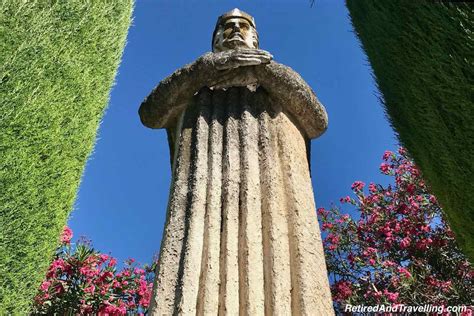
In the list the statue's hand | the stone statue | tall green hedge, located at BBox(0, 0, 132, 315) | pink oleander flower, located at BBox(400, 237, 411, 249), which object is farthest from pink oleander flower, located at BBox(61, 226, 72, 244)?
pink oleander flower, located at BBox(400, 237, 411, 249)

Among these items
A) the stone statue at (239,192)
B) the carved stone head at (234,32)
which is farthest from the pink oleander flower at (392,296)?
the carved stone head at (234,32)

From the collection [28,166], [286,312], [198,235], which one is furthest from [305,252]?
[28,166]

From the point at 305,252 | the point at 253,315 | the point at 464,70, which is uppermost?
the point at 464,70

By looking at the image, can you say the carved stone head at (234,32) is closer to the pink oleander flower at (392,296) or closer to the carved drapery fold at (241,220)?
the carved drapery fold at (241,220)

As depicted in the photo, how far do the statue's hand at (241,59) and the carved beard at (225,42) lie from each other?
2.65 ft

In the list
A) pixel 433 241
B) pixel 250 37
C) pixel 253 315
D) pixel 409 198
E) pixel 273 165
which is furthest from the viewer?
pixel 409 198

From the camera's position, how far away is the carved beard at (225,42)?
4129 millimetres

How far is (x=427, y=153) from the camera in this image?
3.32m

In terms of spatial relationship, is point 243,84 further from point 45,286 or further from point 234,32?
point 45,286

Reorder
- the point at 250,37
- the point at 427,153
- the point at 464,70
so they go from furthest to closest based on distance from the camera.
A: the point at 250,37 < the point at 427,153 < the point at 464,70

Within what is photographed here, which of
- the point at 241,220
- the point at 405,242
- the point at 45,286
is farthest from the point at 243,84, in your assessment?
the point at 405,242

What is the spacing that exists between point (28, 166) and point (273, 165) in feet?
6.15

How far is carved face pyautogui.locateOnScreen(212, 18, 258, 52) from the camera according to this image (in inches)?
161

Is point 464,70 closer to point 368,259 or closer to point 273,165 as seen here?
point 273,165
